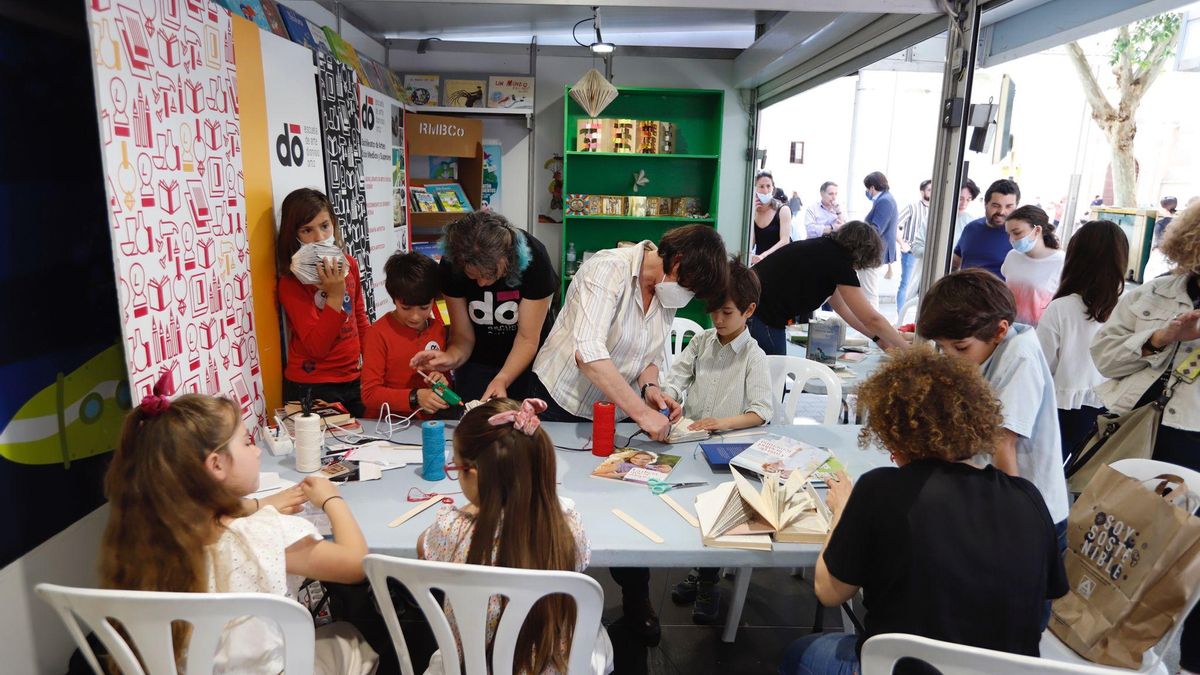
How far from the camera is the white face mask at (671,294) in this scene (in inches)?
89.3

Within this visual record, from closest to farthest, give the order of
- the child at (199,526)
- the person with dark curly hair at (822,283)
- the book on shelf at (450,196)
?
the child at (199,526) → the person with dark curly hair at (822,283) → the book on shelf at (450,196)

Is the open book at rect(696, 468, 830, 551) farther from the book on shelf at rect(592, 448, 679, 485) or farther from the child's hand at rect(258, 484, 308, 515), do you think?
the child's hand at rect(258, 484, 308, 515)

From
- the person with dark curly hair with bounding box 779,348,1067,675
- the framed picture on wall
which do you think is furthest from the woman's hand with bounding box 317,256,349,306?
the framed picture on wall

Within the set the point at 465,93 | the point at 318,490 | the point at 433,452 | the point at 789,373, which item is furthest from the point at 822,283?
the point at 465,93

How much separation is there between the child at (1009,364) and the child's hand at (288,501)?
5.32 ft

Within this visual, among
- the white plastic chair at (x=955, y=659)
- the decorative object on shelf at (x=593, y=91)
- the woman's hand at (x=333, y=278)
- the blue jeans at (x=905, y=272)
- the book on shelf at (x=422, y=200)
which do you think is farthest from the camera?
the blue jeans at (x=905, y=272)

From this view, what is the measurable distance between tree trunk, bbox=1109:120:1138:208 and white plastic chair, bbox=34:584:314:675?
4.81 metres

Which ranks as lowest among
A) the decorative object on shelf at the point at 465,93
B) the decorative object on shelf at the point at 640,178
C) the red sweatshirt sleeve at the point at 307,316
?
the red sweatshirt sleeve at the point at 307,316

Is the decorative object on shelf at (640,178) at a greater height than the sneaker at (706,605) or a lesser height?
greater

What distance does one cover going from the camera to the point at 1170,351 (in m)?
2.18

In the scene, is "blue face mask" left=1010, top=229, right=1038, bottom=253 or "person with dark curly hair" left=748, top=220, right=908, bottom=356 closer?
"person with dark curly hair" left=748, top=220, right=908, bottom=356

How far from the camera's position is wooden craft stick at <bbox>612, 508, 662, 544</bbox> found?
5.58ft

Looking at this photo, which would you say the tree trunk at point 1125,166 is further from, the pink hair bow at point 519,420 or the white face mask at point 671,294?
the pink hair bow at point 519,420

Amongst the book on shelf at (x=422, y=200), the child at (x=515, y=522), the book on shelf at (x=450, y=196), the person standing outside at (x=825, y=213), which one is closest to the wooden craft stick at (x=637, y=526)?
the child at (x=515, y=522)
